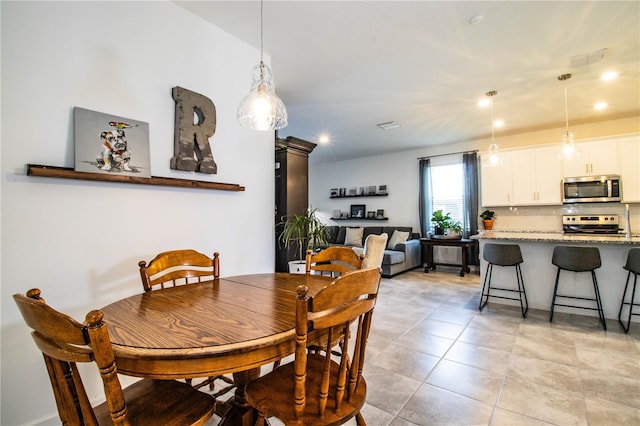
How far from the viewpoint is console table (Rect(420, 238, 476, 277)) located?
5.63m

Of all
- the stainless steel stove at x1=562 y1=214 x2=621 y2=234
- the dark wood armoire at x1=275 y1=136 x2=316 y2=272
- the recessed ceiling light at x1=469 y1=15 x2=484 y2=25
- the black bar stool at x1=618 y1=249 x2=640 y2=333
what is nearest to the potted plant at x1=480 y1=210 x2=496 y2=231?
the stainless steel stove at x1=562 y1=214 x2=621 y2=234

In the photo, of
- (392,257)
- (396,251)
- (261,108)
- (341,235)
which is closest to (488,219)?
(396,251)

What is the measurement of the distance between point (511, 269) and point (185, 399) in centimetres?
399

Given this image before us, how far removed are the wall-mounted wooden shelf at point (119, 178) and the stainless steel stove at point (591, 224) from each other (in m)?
5.59

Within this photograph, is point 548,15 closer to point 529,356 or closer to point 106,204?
point 529,356

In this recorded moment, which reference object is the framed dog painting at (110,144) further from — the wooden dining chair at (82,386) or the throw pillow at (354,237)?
the throw pillow at (354,237)

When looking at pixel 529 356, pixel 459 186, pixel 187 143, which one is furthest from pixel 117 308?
pixel 459 186

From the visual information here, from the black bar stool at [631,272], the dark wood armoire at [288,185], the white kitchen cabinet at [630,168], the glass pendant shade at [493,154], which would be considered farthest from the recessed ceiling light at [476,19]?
the white kitchen cabinet at [630,168]

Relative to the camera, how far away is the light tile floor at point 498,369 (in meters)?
1.74

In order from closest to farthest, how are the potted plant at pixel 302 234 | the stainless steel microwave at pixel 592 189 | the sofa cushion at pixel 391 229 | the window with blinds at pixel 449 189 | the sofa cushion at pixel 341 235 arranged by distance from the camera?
the potted plant at pixel 302 234 → the stainless steel microwave at pixel 592 189 → the window with blinds at pixel 449 189 → the sofa cushion at pixel 391 229 → the sofa cushion at pixel 341 235

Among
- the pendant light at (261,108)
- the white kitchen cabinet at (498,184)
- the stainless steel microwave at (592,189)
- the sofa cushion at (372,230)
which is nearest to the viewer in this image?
the pendant light at (261,108)

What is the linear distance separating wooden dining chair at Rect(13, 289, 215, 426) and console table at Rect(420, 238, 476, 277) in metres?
5.43

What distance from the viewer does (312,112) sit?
4461 millimetres

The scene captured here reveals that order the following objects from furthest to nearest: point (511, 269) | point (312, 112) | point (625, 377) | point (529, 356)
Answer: point (312, 112) → point (511, 269) → point (529, 356) → point (625, 377)
